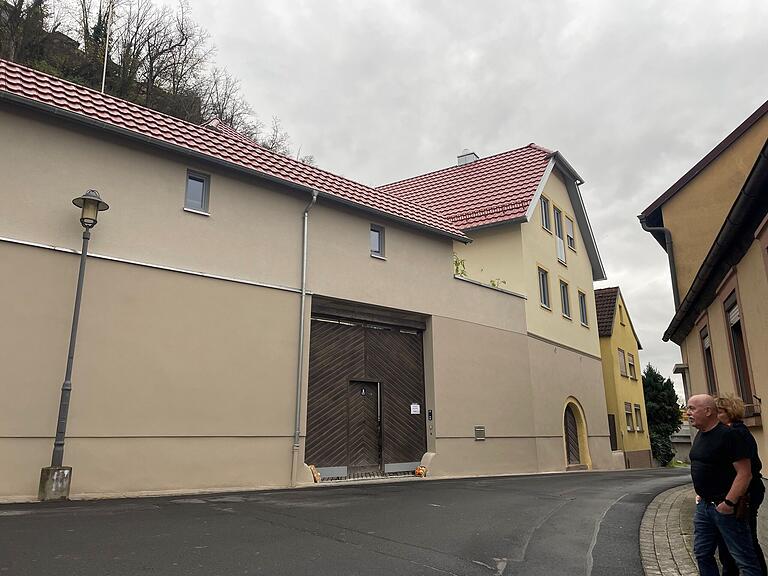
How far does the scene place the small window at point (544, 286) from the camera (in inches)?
901

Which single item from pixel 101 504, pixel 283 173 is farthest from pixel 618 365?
pixel 101 504

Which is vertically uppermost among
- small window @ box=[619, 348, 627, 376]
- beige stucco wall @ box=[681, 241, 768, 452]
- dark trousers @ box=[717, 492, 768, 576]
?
small window @ box=[619, 348, 627, 376]

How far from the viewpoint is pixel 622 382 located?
31516 millimetres

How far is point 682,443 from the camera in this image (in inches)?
1858

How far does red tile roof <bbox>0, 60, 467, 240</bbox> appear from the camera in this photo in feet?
35.8

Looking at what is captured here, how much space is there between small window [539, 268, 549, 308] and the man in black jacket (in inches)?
723

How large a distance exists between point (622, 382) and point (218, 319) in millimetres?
24804

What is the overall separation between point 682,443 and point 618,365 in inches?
813

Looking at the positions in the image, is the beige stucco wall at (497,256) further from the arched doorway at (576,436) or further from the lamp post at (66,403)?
the lamp post at (66,403)

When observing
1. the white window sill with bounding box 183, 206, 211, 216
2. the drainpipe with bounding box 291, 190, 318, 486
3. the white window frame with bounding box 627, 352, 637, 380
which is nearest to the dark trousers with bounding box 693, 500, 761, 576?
the drainpipe with bounding box 291, 190, 318, 486

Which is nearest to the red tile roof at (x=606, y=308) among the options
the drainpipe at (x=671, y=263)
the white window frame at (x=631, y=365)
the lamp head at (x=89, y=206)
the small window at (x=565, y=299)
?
the white window frame at (x=631, y=365)

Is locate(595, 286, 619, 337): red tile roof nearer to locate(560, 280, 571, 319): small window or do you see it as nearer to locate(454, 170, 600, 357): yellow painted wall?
locate(454, 170, 600, 357): yellow painted wall

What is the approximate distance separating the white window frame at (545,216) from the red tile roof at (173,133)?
8273 mm

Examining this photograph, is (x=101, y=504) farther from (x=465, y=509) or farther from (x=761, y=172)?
(x=761, y=172)
